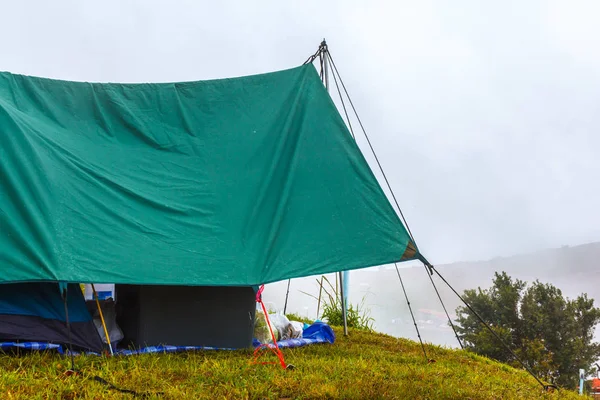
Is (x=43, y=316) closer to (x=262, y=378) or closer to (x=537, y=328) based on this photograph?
(x=262, y=378)

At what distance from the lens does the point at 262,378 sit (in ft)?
10.9

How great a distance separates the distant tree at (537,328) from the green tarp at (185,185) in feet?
44.2

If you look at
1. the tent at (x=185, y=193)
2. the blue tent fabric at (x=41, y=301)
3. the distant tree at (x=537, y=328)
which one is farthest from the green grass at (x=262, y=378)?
the distant tree at (x=537, y=328)

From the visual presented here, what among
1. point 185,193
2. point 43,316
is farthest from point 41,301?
point 185,193

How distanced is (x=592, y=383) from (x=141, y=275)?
14806 millimetres

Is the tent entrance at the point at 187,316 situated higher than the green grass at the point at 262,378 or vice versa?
the tent entrance at the point at 187,316

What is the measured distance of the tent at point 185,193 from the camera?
3814mm

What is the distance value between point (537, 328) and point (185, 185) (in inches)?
644

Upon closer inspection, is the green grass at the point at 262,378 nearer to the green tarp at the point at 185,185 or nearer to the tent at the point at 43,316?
the tent at the point at 43,316

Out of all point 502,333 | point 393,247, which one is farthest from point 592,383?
point 393,247

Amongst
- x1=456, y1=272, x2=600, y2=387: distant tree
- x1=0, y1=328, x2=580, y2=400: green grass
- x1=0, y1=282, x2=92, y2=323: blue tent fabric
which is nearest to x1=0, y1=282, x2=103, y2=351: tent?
x1=0, y1=282, x2=92, y2=323: blue tent fabric

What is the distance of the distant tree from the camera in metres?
16.7

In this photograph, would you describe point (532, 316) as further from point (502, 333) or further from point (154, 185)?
point (154, 185)

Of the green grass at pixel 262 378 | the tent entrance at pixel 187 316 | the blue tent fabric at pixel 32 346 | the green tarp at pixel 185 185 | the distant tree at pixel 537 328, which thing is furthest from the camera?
the distant tree at pixel 537 328
